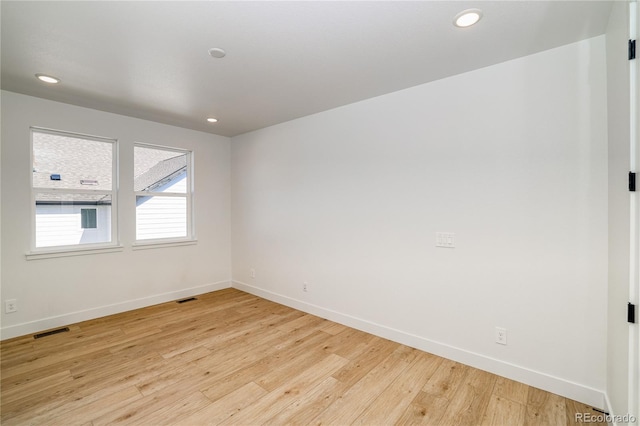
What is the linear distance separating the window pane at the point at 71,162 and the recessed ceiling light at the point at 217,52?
250 centimetres

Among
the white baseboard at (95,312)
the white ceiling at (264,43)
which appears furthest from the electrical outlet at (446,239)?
the white baseboard at (95,312)

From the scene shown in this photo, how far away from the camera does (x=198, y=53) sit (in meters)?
2.23

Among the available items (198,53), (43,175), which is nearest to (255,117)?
(198,53)

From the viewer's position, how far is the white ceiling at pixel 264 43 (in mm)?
1752

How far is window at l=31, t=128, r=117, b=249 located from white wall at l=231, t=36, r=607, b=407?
2.52m

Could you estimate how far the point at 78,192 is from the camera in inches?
138

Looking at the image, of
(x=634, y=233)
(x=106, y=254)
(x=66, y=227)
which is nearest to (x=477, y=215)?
(x=634, y=233)

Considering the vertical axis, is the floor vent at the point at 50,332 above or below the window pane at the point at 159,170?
below

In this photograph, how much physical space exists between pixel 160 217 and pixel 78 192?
101 cm

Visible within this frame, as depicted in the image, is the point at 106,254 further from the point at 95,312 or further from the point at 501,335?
the point at 501,335

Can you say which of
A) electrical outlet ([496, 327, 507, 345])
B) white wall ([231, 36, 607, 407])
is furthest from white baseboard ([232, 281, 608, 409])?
electrical outlet ([496, 327, 507, 345])

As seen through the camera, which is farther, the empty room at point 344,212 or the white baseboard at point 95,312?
the white baseboard at point 95,312

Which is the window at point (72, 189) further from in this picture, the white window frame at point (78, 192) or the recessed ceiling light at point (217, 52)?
the recessed ceiling light at point (217, 52)

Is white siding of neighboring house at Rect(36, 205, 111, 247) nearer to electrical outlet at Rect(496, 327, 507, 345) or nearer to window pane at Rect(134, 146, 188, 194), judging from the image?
window pane at Rect(134, 146, 188, 194)
